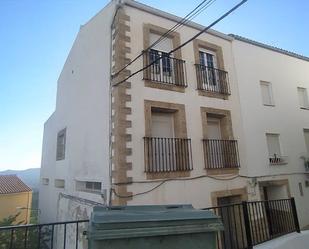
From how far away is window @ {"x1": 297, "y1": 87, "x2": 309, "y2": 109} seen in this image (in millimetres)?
11641

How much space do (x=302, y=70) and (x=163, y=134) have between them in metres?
8.75

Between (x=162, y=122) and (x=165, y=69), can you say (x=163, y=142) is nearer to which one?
(x=162, y=122)

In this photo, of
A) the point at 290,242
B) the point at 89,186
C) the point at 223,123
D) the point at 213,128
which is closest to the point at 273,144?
the point at 223,123

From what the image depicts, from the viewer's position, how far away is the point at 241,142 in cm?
891

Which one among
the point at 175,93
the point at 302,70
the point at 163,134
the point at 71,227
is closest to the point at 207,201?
the point at 163,134

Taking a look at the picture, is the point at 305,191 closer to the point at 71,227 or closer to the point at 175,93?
the point at 175,93

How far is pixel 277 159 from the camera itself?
9805mm

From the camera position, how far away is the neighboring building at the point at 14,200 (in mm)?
19500

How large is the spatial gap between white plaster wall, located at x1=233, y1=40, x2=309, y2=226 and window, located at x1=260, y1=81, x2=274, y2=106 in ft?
0.67

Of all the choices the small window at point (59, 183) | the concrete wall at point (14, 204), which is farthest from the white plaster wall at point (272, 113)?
the concrete wall at point (14, 204)

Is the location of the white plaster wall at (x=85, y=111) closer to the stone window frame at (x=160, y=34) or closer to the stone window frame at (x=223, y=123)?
the stone window frame at (x=160, y=34)

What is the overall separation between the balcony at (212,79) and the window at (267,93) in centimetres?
214

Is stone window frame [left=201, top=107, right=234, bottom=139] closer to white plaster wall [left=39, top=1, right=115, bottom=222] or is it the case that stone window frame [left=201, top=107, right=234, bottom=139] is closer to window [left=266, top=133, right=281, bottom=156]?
window [left=266, top=133, right=281, bottom=156]

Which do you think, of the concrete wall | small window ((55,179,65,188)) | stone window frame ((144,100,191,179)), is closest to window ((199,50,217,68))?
stone window frame ((144,100,191,179))
